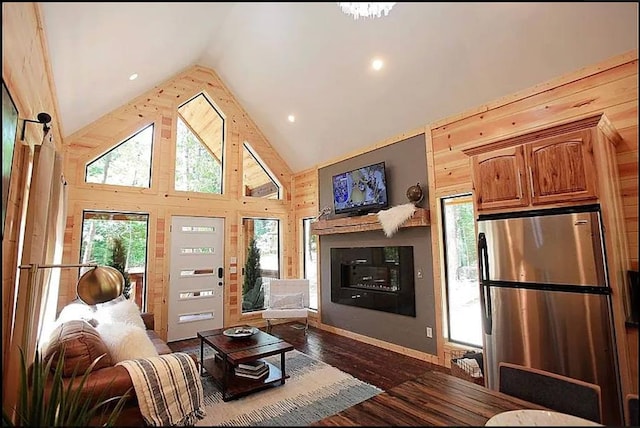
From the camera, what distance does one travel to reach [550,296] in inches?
81.6

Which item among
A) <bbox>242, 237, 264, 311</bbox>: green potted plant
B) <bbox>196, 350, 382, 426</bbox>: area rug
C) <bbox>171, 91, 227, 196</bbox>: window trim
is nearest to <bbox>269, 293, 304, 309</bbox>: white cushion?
<bbox>242, 237, 264, 311</bbox>: green potted plant

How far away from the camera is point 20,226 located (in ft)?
6.35

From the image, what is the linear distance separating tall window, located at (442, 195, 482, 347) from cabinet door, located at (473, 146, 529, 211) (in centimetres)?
131

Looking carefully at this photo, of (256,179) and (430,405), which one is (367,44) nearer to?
(430,405)

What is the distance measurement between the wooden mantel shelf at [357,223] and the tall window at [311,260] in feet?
1.80

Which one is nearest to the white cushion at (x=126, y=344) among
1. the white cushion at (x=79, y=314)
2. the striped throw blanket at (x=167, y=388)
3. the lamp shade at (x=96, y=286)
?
the striped throw blanket at (x=167, y=388)

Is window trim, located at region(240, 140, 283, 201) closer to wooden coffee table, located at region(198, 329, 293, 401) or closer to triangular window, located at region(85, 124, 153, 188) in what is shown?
triangular window, located at region(85, 124, 153, 188)

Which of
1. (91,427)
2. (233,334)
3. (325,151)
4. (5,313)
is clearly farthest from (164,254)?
A: (91,427)

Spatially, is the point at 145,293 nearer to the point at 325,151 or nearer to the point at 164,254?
the point at 164,254

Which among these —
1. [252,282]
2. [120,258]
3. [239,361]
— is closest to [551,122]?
[239,361]

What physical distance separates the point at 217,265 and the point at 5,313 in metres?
3.87

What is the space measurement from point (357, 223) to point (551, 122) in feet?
9.06

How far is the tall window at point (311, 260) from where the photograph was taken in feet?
19.3

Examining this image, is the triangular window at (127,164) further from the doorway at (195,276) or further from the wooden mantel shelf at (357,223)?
the wooden mantel shelf at (357,223)
